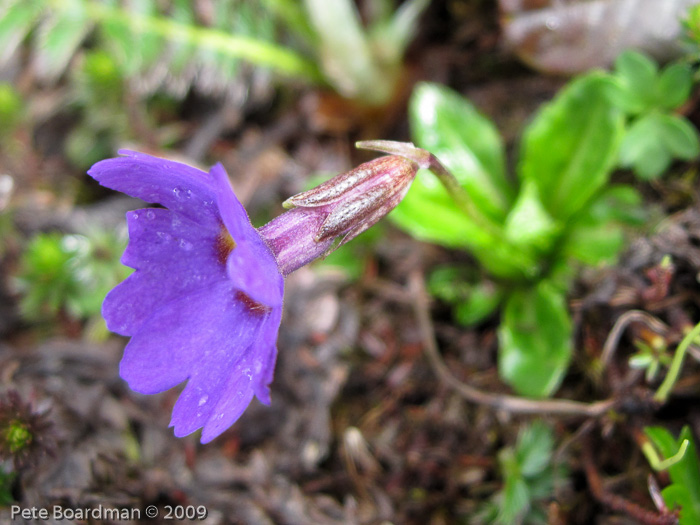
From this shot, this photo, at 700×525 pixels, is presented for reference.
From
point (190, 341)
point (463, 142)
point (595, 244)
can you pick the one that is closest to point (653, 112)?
point (595, 244)

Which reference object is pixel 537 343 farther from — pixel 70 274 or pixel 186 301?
pixel 70 274

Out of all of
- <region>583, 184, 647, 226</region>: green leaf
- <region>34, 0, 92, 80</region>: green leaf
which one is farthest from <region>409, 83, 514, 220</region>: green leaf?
<region>34, 0, 92, 80</region>: green leaf

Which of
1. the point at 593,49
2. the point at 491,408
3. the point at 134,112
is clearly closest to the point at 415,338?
the point at 491,408

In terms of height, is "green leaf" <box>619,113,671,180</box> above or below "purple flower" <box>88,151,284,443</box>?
above

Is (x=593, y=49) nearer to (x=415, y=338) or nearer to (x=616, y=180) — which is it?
(x=616, y=180)

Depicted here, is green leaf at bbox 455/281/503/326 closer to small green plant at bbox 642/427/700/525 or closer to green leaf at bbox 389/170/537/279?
green leaf at bbox 389/170/537/279

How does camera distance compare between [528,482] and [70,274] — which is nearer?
[528,482]
